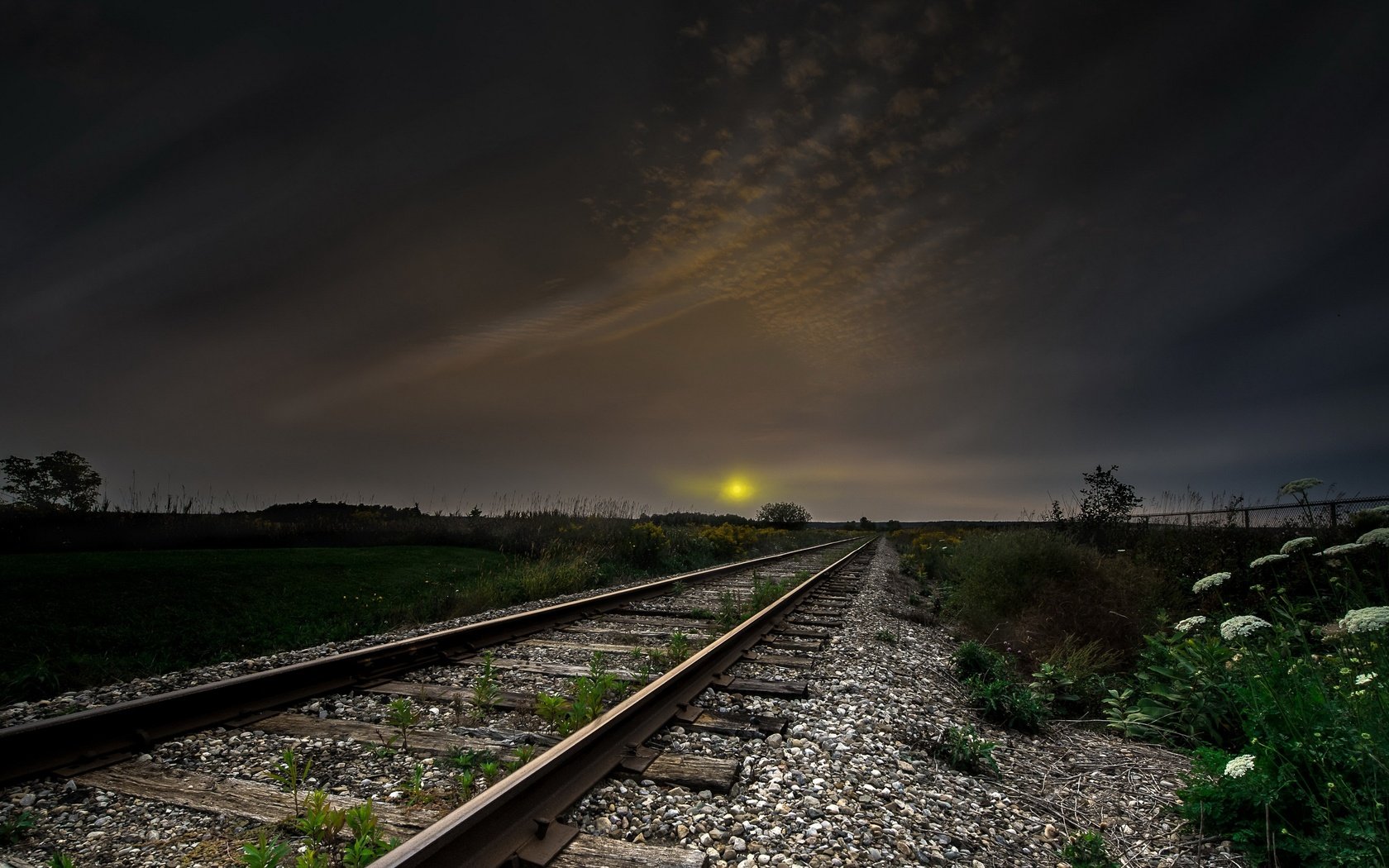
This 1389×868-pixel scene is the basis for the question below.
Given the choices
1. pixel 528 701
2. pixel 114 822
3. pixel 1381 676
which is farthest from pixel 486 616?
pixel 1381 676

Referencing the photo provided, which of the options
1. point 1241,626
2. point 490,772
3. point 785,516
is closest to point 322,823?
point 490,772

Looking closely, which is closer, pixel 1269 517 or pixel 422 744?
pixel 422 744

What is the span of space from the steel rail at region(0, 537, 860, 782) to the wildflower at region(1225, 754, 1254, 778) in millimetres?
4968

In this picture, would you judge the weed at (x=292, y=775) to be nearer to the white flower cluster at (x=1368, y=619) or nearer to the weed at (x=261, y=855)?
the weed at (x=261, y=855)

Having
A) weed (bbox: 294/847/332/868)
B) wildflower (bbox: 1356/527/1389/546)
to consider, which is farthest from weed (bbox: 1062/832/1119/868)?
weed (bbox: 294/847/332/868)

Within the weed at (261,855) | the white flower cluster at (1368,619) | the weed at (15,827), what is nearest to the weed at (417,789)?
the weed at (261,855)

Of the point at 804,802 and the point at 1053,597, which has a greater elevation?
the point at 1053,597

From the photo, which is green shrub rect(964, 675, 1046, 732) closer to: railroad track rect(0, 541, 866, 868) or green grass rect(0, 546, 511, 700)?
railroad track rect(0, 541, 866, 868)

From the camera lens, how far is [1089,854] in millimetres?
2785

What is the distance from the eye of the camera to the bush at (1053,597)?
279 inches

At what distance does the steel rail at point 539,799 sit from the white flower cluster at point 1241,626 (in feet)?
10.0

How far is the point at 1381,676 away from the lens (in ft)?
9.95

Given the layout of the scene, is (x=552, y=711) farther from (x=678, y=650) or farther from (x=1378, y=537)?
(x=1378, y=537)

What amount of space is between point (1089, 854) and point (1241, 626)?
1621 millimetres
